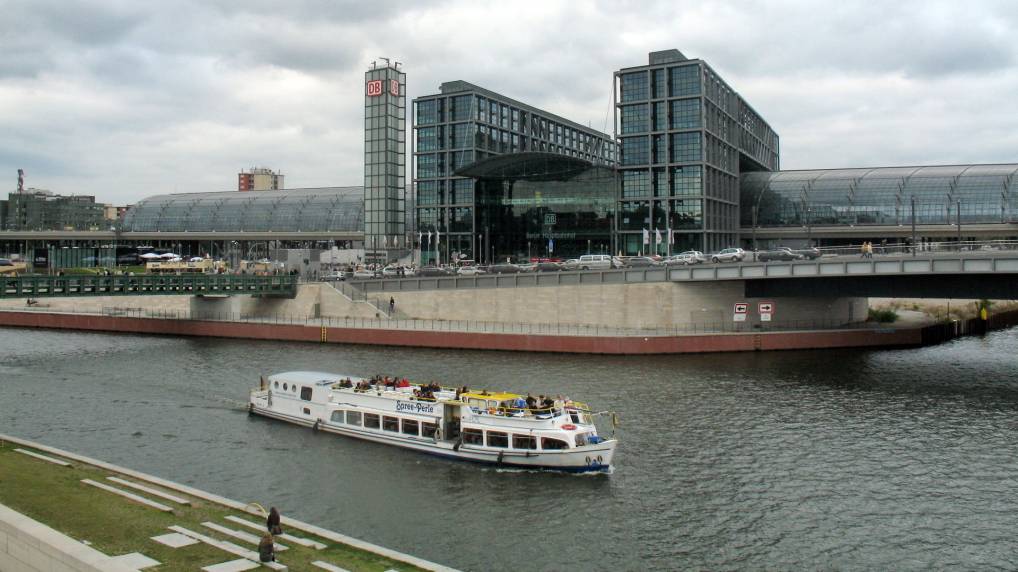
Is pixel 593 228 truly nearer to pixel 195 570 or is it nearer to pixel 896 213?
pixel 896 213

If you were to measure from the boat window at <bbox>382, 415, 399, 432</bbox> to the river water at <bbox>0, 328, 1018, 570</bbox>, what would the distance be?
123 cm

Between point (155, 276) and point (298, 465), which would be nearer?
point (298, 465)

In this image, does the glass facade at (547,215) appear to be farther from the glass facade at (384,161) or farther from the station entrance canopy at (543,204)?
the glass facade at (384,161)

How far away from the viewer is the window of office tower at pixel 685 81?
12519cm

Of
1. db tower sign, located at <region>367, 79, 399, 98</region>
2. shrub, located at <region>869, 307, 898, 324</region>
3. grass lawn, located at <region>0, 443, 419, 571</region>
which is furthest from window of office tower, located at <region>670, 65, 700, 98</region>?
grass lawn, located at <region>0, 443, 419, 571</region>

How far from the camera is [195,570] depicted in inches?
838

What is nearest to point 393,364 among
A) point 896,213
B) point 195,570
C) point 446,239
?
point 195,570

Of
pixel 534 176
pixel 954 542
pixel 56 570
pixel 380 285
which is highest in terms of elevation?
pixel 534 176

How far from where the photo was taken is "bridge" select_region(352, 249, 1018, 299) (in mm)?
60906

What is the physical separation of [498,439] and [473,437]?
144 centimetres

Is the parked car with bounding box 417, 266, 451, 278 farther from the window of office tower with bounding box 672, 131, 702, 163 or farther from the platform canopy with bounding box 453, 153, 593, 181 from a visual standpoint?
the window of office tower with bounding box 672, 131, 702, 163

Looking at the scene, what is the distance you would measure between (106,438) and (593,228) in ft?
326

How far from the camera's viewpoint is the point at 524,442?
122 feet

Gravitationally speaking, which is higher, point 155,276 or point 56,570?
point 155,276
